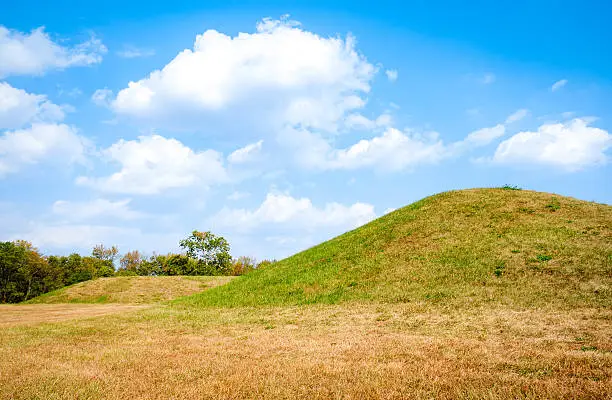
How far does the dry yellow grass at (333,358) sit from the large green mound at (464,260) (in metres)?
3.79

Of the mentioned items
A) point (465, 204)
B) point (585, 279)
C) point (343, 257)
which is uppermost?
point (465, 204)

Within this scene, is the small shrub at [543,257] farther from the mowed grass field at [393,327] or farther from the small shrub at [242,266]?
the small shrub at [242,266]

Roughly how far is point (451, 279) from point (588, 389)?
54.9 ft

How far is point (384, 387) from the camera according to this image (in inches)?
336

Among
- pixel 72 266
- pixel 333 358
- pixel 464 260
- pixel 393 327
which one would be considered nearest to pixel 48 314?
pixel 393 327

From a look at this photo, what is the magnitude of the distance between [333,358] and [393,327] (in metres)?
6.39

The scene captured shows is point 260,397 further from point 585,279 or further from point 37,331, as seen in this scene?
point 585,279

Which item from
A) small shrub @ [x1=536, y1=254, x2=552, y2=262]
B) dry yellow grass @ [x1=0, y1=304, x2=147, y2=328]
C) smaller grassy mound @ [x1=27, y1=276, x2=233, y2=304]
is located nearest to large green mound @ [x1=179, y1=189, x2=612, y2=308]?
small shrub @ [x1=536, y1=254, x2=552, y2=262]

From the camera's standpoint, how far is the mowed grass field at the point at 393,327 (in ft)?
29.4

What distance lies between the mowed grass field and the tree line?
71.4 metres

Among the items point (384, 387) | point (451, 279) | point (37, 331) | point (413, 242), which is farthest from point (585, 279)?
point (37, 331)

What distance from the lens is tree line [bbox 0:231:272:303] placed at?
277 feet

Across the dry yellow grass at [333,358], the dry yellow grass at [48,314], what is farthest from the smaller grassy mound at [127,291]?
the dry yellow grass at [333,358]

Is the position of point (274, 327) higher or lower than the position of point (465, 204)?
lower
